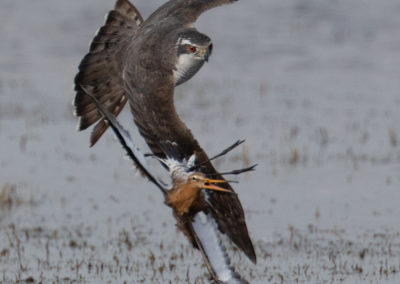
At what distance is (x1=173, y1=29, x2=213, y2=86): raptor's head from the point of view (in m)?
6.70

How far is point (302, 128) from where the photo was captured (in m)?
13.3

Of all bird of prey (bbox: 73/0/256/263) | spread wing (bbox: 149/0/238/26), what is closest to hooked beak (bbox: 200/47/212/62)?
bird of prey (bbox: 73/0/256/263)

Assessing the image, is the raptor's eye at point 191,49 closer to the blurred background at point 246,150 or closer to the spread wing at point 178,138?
the spread wing at point 178,138

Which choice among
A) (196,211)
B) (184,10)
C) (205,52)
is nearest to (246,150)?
(184,10)

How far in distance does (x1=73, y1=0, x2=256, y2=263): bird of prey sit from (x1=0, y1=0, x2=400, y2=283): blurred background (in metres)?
1.31

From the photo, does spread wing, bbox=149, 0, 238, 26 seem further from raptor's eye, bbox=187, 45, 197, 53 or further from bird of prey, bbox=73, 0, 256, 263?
raptor's eye, bbox=187, 45, 197, 53

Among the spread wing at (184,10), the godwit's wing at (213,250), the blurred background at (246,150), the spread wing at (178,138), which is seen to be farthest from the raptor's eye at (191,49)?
the blurred background at (246,150)

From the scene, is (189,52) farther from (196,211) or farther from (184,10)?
(196,211)

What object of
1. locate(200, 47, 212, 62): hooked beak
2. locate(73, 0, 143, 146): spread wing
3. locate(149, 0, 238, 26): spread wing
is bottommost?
locate(200, 47, 212, 62): hooked beak

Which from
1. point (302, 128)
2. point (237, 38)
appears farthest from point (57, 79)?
point (302, 128)

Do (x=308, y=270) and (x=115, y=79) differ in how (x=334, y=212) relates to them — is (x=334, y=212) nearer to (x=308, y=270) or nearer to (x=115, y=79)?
(x=308, y=270)

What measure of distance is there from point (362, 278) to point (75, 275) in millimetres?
2288

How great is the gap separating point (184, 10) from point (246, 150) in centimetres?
403

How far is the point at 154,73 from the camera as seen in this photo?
21.9 feet
